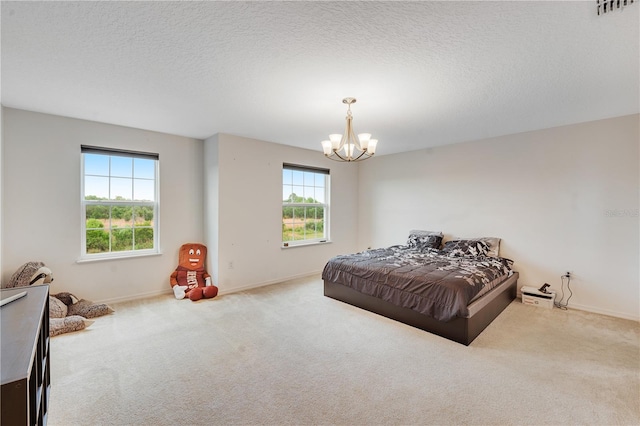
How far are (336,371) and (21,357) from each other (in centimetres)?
187

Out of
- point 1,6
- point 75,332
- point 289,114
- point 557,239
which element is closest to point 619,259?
point 557,239

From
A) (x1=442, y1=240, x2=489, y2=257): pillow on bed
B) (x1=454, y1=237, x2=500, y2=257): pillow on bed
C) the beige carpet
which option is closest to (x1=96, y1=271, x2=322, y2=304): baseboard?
the beige carpet

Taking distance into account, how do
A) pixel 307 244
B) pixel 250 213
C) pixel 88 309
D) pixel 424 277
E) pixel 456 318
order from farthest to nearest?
pixel 307 244
pixel 250 213
pixel 88 309
pixel 424 277
pixel 456 318

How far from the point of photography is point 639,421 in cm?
169

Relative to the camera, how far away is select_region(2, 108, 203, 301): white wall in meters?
3.06

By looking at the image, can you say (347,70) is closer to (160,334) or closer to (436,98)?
(436,98)

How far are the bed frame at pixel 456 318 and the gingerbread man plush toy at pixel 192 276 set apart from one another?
68.3 inches

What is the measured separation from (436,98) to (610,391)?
2696mm

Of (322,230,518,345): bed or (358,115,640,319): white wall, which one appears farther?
(358,115,640,319): white wall

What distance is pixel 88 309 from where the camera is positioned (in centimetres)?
320

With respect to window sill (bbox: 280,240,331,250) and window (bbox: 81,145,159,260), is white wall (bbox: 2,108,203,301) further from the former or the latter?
window sill (bbox: 280,240,331,250)

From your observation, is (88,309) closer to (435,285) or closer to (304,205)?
(304,205)

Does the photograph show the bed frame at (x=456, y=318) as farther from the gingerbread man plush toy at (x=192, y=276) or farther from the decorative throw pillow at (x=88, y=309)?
the decorative throw pillow at (x=88, y=309)

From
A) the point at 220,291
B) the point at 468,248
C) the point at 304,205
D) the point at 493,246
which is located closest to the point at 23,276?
the point at 220,291
